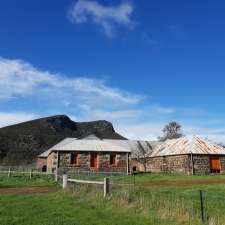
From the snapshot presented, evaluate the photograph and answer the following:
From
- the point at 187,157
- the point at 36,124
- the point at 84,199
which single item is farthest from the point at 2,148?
the point at 84,199

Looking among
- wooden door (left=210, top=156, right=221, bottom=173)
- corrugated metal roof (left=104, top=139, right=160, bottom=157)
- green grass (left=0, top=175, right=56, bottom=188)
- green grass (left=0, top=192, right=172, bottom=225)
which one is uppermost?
corrugated metal roof (left=104, top=139, right=160, bottom=157)

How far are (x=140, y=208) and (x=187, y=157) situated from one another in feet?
98.2

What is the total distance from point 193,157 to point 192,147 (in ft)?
4.53

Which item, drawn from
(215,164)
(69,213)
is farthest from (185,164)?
(69,213)

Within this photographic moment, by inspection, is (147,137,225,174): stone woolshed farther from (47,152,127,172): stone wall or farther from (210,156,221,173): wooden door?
(47,152,127,172): stone wall

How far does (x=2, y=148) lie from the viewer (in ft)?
273

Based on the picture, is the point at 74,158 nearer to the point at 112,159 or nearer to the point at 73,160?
the point at 73,160

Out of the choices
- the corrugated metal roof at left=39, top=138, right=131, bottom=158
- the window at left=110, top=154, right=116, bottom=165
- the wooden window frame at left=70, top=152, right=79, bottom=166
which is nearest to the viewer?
the wooden window frame at left=70, top=152, right=79, bottom=166

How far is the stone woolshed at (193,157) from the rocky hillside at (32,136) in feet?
116

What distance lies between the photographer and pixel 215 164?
138 feet

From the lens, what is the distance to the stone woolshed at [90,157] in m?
39.7

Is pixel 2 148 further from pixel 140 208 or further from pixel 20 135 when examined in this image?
pixel 140 208

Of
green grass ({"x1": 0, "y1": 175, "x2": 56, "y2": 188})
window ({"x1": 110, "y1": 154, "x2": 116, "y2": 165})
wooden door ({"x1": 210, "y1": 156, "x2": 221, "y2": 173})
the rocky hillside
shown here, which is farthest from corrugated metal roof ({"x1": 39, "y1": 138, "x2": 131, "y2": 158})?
the rocky hillside

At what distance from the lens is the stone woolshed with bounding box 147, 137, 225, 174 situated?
134 feet
